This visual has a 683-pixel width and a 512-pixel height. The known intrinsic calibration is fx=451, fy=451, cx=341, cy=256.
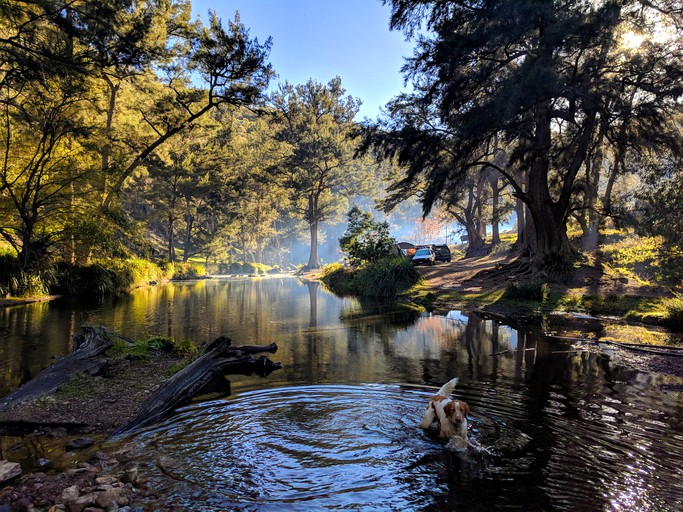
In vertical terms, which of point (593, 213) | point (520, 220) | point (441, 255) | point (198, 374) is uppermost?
point (520, 220)

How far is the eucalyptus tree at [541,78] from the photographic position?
15.8 metres

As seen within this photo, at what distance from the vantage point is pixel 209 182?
153ft

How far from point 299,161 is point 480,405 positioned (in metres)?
47.7

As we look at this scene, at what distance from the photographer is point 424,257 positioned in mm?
38562

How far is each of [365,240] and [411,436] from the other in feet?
89.2

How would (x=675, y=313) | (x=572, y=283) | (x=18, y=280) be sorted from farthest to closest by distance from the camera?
1. (x=18, y=280)
2. (x=572, y=283)
3. (x=675, y=313)

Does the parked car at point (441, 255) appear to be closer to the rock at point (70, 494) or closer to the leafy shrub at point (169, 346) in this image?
the leafy shrub at point (169, 346)

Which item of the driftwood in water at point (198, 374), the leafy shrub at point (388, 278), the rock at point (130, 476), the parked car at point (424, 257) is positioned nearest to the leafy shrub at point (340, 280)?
the leafy shrub at point (388, 278)

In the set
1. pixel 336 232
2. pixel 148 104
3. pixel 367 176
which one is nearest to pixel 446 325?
pixel 148 104

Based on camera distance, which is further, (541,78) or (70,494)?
(541,78)

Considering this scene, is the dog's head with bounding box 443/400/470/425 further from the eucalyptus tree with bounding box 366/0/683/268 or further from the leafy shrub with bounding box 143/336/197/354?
the eucalyptus tree with bounding box 366/0/683/268

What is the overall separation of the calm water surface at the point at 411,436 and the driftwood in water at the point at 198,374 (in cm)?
28

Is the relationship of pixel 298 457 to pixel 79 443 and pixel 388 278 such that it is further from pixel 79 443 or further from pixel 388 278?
pixel 388 278

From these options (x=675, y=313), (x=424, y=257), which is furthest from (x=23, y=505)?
(x=424, y=257)
